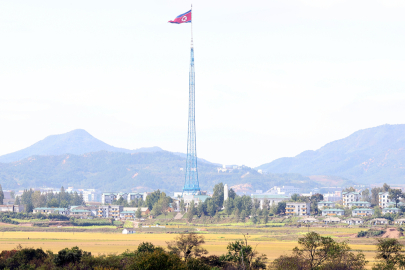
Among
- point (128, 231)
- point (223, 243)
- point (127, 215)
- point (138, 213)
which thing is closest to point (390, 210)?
point (128, 231)

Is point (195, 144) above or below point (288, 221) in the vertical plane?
above

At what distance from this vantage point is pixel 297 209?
519ft

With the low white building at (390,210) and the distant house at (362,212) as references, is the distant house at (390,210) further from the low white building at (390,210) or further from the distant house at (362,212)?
the distant house at (362,212)

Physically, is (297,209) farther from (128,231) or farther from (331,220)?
(128,231)

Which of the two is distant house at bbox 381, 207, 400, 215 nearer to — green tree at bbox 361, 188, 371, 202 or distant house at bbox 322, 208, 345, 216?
distant house at bbox 322, 208, 345, 216

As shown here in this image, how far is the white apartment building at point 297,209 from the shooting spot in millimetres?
157250

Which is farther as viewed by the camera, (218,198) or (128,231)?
(218,198)

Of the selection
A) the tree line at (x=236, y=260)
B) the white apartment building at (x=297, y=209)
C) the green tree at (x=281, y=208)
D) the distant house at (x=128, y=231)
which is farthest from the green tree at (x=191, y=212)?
the tree line at (x=236, y=260)

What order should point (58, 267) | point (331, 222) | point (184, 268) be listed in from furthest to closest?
point (331, 222) < point (58, 267) < point (184, 268)

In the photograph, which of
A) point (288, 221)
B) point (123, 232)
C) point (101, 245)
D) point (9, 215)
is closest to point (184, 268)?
point (101, 245)

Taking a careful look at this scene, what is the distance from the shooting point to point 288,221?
144125mm

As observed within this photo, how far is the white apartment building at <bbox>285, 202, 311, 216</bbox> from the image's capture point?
15725 cm

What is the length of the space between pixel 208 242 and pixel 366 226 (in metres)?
46.2

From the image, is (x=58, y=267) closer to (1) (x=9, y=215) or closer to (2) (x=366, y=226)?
(2) (x=366, y=226)
